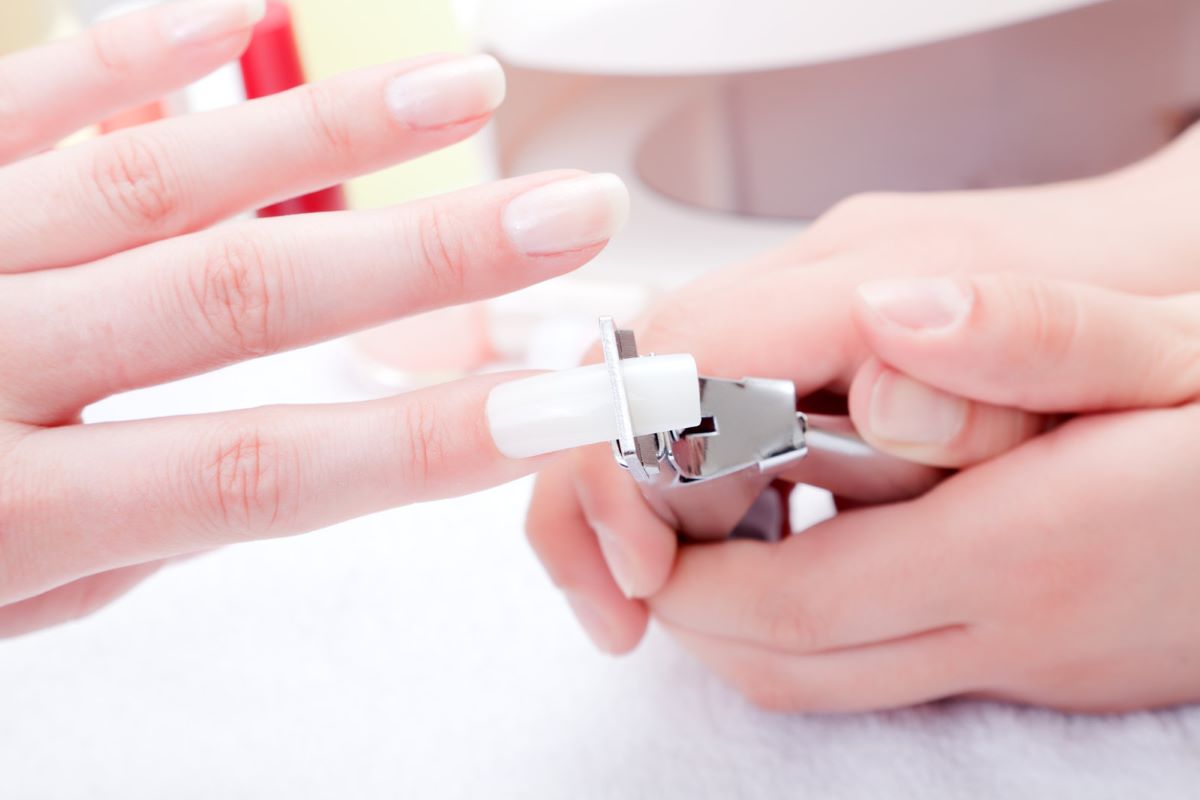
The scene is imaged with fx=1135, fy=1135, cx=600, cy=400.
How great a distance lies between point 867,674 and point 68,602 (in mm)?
359

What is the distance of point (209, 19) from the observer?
0.54 metres

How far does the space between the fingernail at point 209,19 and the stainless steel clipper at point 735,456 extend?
0.30m

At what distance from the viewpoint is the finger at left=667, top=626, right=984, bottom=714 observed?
463 mm

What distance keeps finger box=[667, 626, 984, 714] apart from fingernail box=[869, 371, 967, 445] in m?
0.09

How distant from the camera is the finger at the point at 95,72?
558mm

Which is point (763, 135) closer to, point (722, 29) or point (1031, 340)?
point (722, 29)

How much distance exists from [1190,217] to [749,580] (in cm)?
29

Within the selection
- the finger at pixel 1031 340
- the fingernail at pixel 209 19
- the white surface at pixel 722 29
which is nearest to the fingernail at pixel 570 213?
the finger at pixel 1031 340

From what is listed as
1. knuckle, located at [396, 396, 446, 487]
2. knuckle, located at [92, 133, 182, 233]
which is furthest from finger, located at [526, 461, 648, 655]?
knuckle, located at [92, 133, 182, 233]

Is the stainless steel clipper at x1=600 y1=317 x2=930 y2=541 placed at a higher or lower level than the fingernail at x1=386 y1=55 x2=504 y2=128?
lower

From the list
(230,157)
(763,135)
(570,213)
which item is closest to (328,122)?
(230,157)

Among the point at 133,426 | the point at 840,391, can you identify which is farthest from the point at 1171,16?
the point at 133,426

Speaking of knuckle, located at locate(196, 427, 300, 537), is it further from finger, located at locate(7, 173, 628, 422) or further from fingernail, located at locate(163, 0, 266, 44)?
fingernail, located at locate(163, 0, 266, 44)

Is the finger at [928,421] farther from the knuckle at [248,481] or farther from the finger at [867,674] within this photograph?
the knuckle at [248,481]
